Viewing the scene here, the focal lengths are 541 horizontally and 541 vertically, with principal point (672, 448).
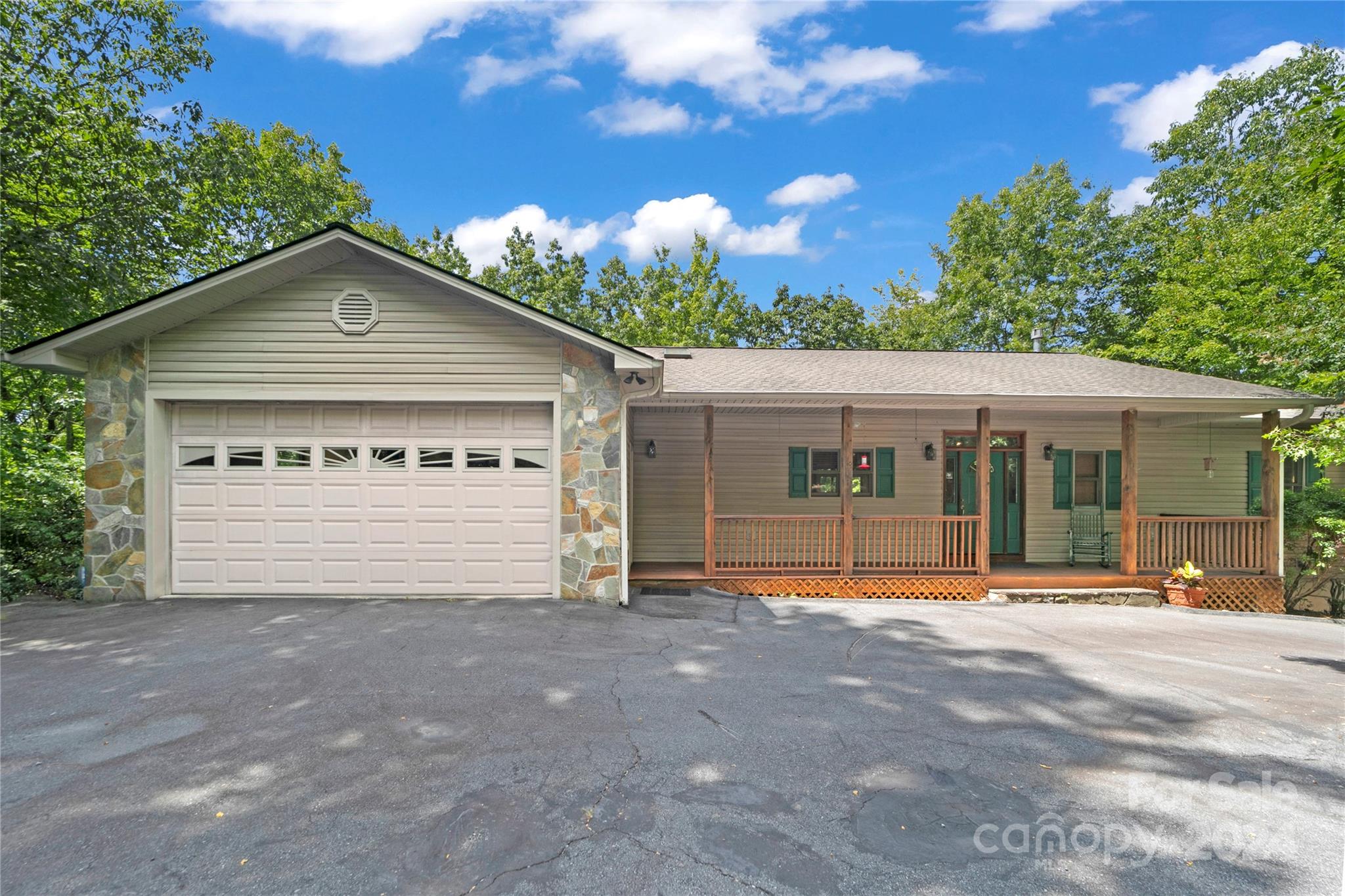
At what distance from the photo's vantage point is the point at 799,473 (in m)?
9.52

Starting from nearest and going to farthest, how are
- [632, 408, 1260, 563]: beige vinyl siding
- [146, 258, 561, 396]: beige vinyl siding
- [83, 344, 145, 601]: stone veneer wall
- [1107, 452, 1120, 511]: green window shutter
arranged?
[83, 344, 145, 601]: stone veneer wall, [146, 258, 561, 396]: beige vinyl siding, [632, 408, 1260, 563]: beige vinyl siding, [1107, 452, 1120, 511]: green window shutter

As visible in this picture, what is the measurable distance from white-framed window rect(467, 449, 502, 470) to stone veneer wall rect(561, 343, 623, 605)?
2.81 feet

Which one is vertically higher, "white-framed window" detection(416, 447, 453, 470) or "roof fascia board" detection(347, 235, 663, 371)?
"roof fascia board" detection(347, 235, 663, 371)

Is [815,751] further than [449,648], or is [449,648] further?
[449,648]

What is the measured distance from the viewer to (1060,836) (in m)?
2.44

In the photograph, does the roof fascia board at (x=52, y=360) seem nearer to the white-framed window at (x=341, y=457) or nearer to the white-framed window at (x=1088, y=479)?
the white-framed window at (x=341, y=457)

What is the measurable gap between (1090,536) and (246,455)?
12954 mm

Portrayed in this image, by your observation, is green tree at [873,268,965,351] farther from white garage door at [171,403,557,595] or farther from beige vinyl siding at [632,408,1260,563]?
white garage door at [171,403,557,595]

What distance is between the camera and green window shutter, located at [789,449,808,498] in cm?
951

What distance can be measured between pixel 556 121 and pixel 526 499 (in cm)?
1289

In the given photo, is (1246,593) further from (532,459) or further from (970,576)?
(532,459)

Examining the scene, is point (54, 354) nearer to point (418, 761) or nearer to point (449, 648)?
point (449, 648)

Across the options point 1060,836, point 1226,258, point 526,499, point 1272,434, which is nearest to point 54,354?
point 526,499

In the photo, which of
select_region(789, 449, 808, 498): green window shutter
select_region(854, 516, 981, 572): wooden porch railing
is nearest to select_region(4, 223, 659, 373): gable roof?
select_region(789, 449, 808, 498): green window shutter
